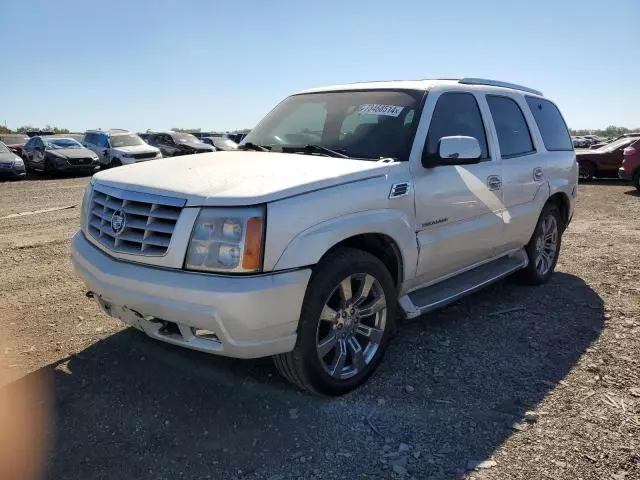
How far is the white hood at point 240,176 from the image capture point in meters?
2.72

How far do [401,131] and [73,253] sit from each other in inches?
92.9

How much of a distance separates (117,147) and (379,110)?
1882 centimetres

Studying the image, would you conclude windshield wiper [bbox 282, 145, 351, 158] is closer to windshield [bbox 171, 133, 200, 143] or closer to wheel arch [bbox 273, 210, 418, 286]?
wheel arch [bbox 273, 210, 418, 286]

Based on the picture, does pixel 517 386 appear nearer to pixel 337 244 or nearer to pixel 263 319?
pixel 337 244

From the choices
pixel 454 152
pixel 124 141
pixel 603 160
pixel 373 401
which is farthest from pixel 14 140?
pixel 373 401

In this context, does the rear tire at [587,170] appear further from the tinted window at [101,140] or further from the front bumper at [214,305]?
the tinted window at [101,140]

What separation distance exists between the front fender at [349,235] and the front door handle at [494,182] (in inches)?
45.5

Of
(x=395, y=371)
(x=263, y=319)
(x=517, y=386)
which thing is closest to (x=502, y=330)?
(x=517, y=386)

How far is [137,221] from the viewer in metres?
2.95

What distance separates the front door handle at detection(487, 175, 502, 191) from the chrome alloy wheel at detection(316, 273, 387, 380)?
1575 mm

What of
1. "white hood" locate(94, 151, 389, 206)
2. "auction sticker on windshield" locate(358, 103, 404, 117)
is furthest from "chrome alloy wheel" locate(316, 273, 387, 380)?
"auction sticker on windshield" locate(358, 103, 404, 117)

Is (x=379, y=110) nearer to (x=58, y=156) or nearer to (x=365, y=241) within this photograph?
(x=365, y=241)

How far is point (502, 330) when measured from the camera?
14.1 feet

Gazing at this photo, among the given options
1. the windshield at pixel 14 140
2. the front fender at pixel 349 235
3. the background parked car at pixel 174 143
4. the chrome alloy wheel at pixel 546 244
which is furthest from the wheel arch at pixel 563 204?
the windshield at pixel 14 140
